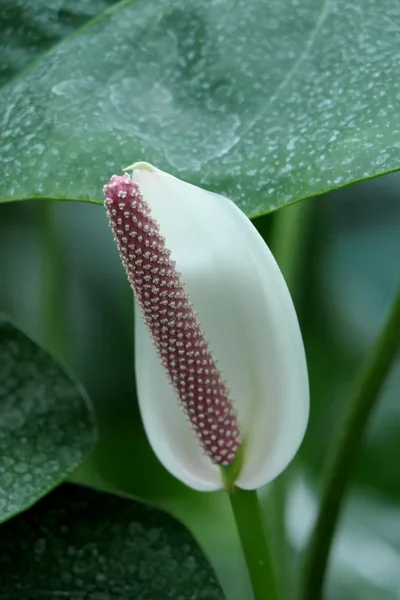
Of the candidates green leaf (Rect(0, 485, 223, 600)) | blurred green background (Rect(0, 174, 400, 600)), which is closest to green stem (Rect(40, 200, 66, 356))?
blurred green background (Rect(0, 174, 400, 600))

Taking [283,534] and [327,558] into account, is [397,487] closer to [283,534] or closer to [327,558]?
[283,534]

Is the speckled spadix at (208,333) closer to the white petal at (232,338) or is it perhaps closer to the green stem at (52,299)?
the white petal at (232,338)

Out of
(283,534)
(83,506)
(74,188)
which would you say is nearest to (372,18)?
(74,188)

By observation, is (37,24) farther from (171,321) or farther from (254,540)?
(254,540)

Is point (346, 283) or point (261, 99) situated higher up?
point (261, 99)

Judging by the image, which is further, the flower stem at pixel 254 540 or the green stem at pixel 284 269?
the green stem at pixel 284 269

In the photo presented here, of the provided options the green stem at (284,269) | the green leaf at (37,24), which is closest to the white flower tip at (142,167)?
the green leaf at (37,24)
